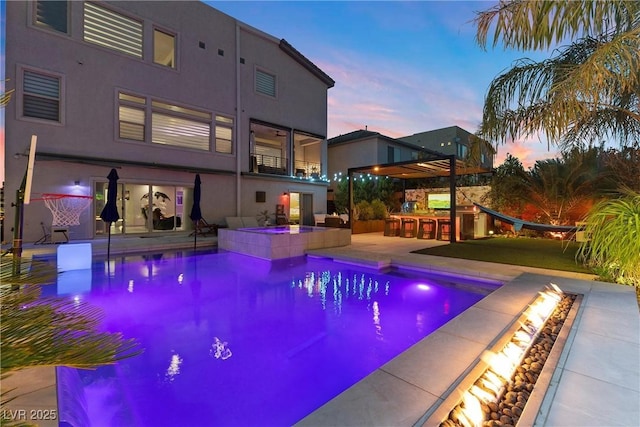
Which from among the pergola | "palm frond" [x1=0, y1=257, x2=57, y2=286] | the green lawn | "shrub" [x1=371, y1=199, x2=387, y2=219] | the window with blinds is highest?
the window with blinds

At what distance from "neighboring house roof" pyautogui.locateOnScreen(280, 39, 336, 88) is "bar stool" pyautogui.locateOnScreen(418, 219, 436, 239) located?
11051 millimetres

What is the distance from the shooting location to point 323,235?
30.8 feet

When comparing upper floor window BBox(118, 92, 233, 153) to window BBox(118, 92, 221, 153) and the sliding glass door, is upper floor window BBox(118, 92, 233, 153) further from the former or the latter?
the sliding glass door

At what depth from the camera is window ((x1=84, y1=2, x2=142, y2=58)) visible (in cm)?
1038

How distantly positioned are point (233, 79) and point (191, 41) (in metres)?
2.18

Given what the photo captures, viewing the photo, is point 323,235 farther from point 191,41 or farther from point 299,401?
point 191,41

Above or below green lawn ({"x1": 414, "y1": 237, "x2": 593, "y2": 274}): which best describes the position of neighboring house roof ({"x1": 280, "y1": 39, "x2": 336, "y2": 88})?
above

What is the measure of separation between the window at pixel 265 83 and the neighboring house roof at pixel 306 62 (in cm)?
187

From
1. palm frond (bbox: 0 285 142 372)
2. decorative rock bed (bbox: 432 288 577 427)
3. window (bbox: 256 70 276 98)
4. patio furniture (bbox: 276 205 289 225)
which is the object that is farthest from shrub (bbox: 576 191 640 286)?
window (bbox: 256 70 276 98)

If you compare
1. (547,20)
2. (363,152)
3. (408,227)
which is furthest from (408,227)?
(547,20)

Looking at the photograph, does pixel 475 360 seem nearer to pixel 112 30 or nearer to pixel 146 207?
pixel 146 207

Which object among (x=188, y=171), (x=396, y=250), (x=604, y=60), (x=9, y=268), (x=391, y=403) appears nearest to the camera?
(x=9, y=268)

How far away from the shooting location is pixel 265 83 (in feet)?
50.3

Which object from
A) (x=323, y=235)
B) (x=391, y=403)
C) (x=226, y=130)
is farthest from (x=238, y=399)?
(x=226, y=130)
